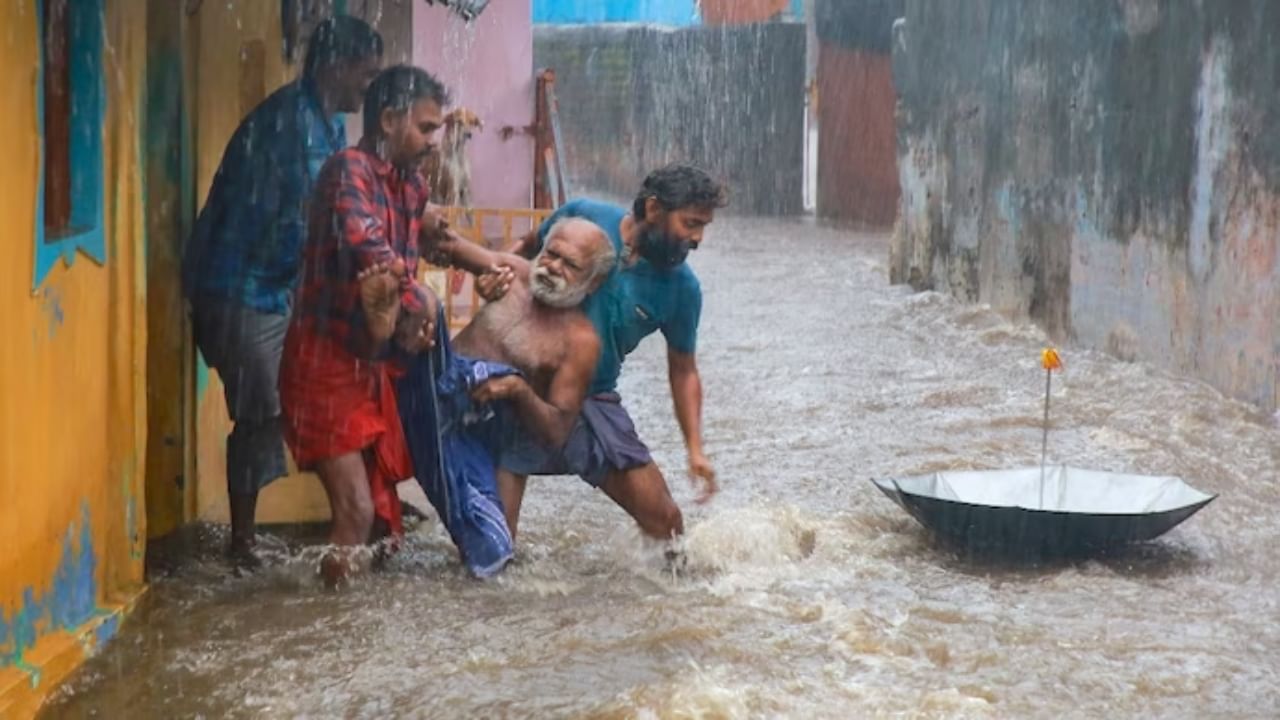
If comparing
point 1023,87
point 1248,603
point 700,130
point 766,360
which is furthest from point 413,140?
point 700,130

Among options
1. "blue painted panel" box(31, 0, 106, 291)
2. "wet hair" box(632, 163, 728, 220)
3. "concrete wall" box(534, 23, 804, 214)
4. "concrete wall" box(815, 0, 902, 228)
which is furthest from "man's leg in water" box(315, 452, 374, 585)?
"concrete wall" box(534, 23, 804, 214)

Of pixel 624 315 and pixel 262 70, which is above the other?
pixel 262 70

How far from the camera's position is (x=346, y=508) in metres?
5.33

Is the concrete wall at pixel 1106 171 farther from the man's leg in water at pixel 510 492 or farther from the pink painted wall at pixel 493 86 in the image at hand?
the man's leg in water at pixel 510 492

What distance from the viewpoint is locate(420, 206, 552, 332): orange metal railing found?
Result: 10.5 meters

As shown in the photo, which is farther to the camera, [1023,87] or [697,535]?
[1023,87]

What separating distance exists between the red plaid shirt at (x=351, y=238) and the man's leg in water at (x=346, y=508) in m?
0.35

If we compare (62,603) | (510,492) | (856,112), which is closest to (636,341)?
(510,492)

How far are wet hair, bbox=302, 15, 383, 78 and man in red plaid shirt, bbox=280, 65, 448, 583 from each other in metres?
0.29

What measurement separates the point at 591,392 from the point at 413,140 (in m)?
Result: 1.01

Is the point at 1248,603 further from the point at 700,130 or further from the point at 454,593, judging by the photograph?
the point at 700,130

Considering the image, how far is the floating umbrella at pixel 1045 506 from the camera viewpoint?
Result: 5.88 metres

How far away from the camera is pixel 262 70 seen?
20.6 ft

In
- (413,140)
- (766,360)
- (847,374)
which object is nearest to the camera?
(413,140)
